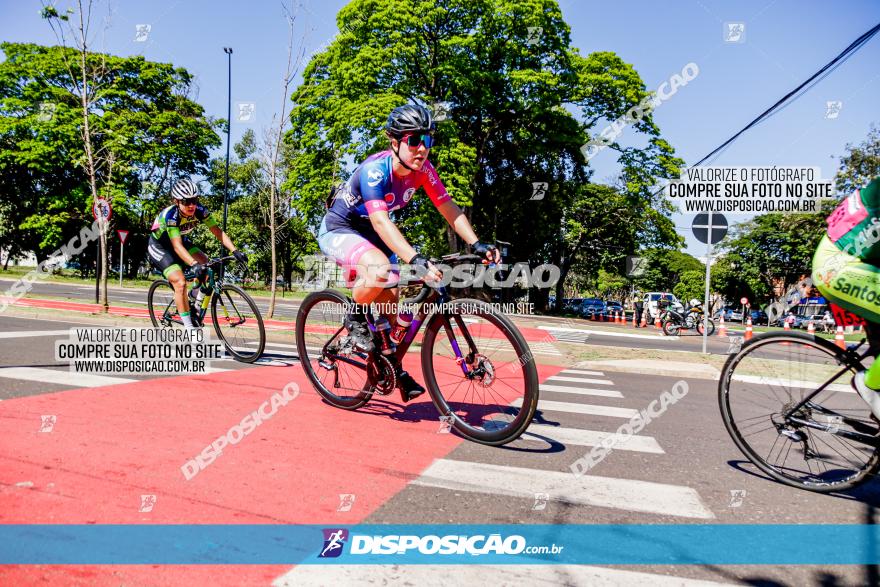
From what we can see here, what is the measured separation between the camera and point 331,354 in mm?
4641

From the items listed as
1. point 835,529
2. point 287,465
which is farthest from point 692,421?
point 287,465

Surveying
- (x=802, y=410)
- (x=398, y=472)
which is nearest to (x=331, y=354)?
(x=398, y=472)

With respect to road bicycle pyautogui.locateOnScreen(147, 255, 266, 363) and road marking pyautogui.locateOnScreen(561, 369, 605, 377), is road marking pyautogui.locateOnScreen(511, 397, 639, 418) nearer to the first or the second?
road marking pyautogui.locateOnScreen(561, 369, 605, 377)

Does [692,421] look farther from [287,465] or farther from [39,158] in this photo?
[39,158]

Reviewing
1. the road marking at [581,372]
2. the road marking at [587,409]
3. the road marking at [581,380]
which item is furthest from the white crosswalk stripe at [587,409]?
the road marking at [581,372]

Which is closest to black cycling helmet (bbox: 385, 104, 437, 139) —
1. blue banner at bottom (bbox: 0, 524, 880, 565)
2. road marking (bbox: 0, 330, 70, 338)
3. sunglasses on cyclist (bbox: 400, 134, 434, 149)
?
sunglasses on cyclist (bbox: 400, 134, 434, 149)

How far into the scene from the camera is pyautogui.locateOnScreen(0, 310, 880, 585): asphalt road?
8.03ft

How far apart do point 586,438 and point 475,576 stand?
91.5 inches

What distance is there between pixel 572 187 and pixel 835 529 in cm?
3075

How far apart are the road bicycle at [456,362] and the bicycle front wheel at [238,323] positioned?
230cm

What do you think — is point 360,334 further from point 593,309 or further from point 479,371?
point 593,309

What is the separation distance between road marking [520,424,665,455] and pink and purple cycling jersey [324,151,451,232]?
6.43ft

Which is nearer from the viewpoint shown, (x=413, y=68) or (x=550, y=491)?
(x=550, y=491)

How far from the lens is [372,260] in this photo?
156 inches
